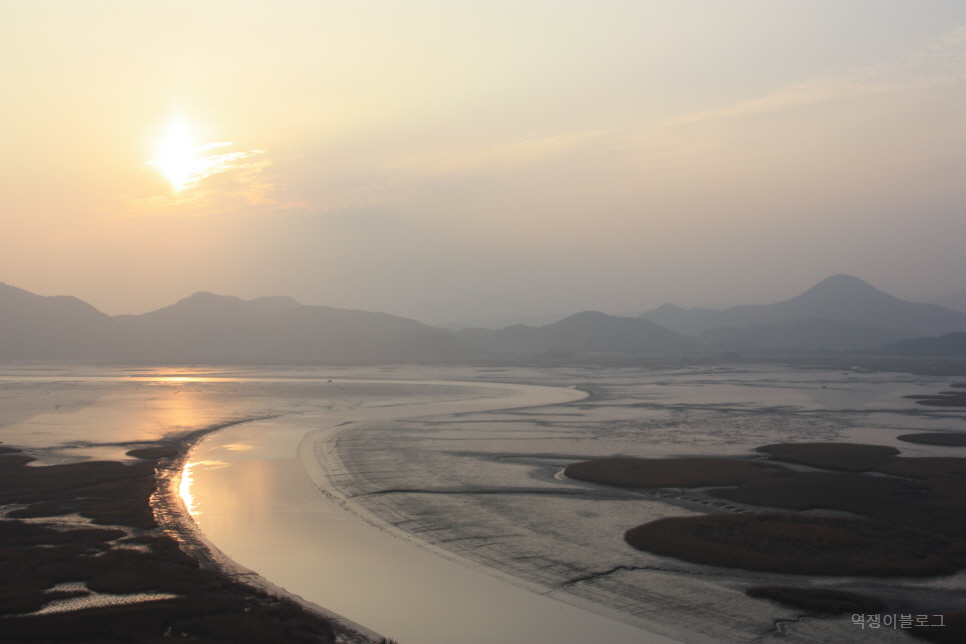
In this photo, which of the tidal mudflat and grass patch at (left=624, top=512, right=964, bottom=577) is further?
grass patch at (left=624, top=512, right=964, bottom=577)

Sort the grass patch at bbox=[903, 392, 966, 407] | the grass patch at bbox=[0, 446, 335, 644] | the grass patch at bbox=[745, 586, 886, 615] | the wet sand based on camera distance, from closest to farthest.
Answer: the grass patch at bbox=[0, 446, 335, 644] → the wet sand → the grass patch at bbox=[745, 586, 886, 615] → the grass patch at bbox=[903, 392, 966, 407]

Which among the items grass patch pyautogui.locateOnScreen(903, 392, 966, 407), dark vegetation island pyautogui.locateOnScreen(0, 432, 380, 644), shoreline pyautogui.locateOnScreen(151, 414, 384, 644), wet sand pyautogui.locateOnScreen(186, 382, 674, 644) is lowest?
grass patch pyautogui.locateOnScreen(903, 392, 966, 407)

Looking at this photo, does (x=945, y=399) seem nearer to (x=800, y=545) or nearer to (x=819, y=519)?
(x=819, y=519)

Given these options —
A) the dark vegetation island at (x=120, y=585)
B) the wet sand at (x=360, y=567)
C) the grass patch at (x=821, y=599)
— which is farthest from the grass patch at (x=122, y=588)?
the grass patch at (x=821, y=599)

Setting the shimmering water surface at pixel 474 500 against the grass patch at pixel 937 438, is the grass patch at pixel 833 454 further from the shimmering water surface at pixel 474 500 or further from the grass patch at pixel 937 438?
the grass patch at pixel 937 438

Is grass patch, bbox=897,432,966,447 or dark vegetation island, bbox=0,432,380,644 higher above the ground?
dark vegetation island, bbox=0,432,380,644

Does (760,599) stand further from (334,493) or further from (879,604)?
(334,493)

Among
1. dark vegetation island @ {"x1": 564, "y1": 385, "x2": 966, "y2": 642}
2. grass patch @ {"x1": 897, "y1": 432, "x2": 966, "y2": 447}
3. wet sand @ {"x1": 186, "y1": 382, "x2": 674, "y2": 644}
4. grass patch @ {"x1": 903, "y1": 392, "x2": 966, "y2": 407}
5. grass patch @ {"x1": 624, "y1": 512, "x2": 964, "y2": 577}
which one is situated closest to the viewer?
wet sand @ {"x1": 186, "y1": 382, "x2": 674, "y2": 644}

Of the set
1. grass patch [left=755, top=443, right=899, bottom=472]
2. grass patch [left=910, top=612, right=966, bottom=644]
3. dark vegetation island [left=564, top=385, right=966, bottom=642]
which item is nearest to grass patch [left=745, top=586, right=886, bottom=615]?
dark vegetation island [left=564, top=385, right=966, bottom=642]

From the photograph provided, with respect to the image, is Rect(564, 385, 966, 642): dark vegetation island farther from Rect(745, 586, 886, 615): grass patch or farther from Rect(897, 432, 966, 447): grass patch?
Rect(897, 432, 966, 447): grass patch
